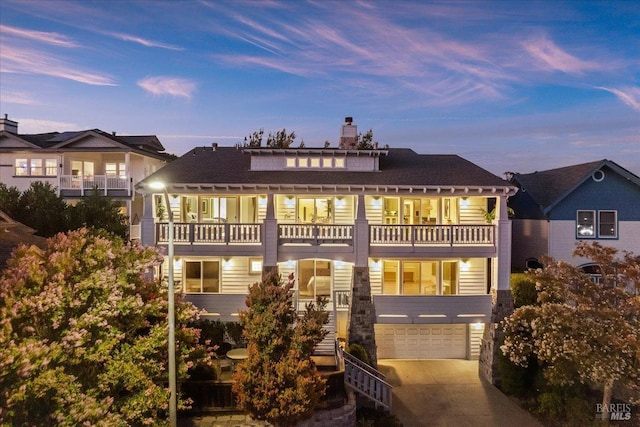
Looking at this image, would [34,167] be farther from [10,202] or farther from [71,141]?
[10,202]

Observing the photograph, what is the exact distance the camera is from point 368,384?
53.5ft

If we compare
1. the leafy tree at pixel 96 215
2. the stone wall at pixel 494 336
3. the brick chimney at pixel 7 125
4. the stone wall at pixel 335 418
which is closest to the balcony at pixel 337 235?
the stone wall at pixel 494 336

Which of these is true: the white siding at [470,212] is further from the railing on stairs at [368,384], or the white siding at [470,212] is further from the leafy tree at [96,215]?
the leafy tree at [96,215]

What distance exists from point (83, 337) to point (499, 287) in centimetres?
1679

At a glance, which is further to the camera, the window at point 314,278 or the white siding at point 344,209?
the white siding at point 344,209

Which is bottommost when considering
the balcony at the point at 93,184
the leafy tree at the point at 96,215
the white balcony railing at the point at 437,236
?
the white balcony railing at the point at 437,236

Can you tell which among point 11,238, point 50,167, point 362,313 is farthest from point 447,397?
point 50,167

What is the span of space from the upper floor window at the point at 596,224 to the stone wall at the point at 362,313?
1259 centimetres

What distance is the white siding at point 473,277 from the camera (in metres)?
20.5

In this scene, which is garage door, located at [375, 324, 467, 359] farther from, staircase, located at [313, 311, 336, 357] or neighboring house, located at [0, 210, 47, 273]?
neighboring house, located at [0, 210, 47, 273]

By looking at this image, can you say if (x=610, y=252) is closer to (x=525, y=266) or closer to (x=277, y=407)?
(x=525, y=266)

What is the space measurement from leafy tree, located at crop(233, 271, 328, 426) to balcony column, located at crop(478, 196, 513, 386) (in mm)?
9856

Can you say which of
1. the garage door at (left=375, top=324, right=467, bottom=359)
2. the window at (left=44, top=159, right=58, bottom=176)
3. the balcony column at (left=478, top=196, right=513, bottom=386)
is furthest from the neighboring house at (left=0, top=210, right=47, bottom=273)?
the balcony column at (left=478, top=196, right=513, bottom=386)

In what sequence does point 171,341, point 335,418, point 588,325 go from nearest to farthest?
point 171,341 < point 335,418 < point 588,325
